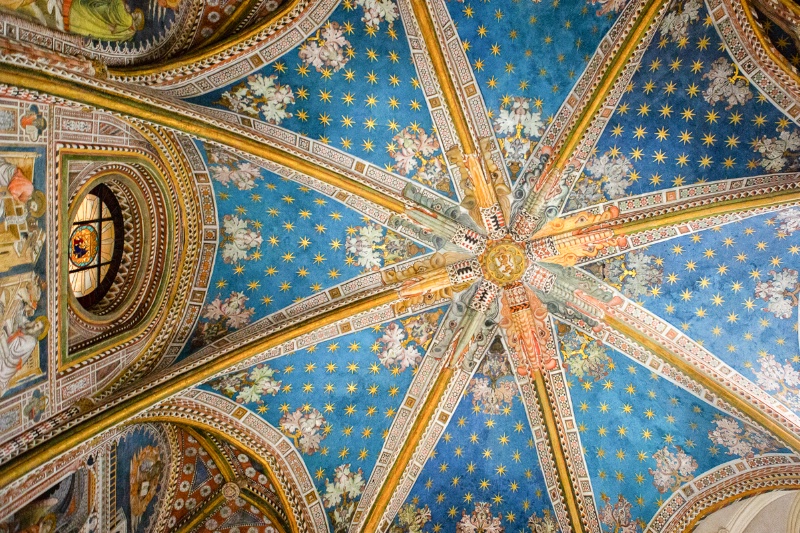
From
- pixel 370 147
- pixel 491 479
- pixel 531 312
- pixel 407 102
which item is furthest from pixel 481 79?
pixel 491 479

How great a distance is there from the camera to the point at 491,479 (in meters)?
10.8

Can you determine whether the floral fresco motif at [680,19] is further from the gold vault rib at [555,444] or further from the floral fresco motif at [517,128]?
the gold vault rib at [555,444]

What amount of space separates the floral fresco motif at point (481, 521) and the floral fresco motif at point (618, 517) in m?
1.64

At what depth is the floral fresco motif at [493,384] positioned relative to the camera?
10.6m

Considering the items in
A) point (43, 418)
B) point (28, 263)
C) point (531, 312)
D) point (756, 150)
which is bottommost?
point (43, 418)

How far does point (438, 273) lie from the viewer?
403 inches

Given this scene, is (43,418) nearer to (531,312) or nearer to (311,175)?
(311,175)

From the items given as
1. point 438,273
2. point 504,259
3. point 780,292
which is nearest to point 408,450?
point 438,273

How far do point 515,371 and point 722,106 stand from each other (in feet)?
16.3

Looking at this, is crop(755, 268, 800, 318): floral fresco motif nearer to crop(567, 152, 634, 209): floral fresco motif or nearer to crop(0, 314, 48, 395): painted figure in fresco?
crop(567, 152, 634, 209): floral fresco motif

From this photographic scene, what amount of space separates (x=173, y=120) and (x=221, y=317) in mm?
3134

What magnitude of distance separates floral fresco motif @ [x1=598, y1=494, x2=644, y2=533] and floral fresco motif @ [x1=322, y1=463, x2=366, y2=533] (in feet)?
12.7

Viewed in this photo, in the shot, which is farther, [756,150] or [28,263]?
[756,150]

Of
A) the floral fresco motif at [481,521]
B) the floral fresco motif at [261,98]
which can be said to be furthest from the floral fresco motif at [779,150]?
the floral fresco motif at [481,521]
